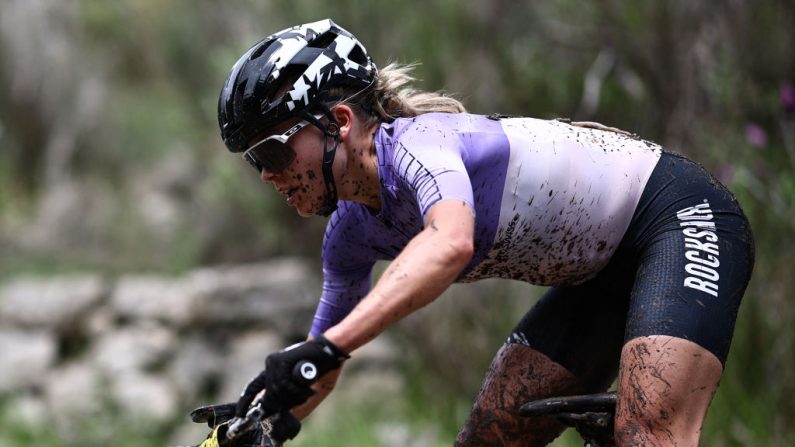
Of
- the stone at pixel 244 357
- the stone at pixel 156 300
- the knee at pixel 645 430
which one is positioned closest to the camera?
the knee at pixel 645 430

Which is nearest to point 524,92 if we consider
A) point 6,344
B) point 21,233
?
point 6,344

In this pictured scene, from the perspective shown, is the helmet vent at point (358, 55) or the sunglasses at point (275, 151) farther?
the helmet vent at point (358, 55)

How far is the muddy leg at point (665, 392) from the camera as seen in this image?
2.66 metres

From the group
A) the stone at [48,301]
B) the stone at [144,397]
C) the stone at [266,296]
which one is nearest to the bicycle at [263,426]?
the stone at [144,397]

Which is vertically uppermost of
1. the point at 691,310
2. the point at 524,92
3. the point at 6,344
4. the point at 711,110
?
the point at 6,344

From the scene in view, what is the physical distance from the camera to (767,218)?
6.00 m

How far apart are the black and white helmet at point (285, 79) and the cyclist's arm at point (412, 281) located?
0.64m

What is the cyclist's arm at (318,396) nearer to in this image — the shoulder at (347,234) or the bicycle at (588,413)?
the shoulder at (347,234)

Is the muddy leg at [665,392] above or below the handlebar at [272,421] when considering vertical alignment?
below

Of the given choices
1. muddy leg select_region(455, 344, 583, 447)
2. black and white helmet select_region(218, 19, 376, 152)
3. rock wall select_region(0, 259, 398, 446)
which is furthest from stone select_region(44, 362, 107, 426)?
black and white helmet select_region(218, 19, 376, 152)

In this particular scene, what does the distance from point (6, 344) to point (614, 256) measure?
7.49m

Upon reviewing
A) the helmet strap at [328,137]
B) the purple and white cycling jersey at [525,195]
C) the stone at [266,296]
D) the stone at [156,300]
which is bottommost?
the purple and white cycling jersey at [525,195]

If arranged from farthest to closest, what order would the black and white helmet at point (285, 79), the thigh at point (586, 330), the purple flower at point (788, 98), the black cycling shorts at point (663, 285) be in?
1. the purple flower at point (788, 98)
2. the thigh at point (586, 330)
3. the black and white helmet at point (285, 79)
4. the black cycling shorts at point (663, 285)

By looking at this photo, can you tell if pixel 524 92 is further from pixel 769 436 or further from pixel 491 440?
pixel 491 440
